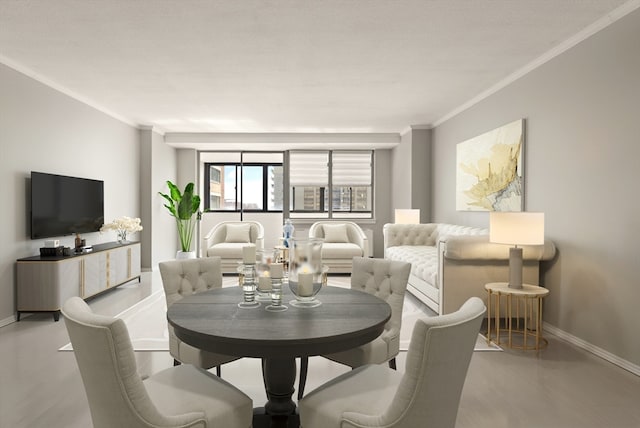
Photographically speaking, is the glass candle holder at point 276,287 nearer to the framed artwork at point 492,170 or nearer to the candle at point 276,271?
the candle at point 276,271

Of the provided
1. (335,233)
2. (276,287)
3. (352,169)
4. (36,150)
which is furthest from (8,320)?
(352,169)

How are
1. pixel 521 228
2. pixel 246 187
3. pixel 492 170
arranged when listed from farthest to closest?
pixel 246 187 → pixel 492 170 → pixel 521 228

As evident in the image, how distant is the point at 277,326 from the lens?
1.60m

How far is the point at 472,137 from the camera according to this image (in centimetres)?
549

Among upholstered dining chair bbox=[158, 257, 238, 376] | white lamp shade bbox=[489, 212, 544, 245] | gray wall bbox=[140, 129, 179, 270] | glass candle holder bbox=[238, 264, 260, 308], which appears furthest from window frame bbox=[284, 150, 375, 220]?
glass candle holder bbox=[238, 264, 260, 308]

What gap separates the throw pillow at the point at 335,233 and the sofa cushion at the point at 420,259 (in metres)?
1.14

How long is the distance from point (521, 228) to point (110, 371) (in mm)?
2923

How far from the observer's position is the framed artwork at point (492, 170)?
4332 millimetres

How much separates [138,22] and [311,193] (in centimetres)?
574

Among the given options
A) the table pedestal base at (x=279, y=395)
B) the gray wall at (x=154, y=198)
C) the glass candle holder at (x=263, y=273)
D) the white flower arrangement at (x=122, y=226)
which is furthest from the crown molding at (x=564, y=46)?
the gray wall at (x=154, y=198)

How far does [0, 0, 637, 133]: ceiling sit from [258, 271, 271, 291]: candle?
1.99m

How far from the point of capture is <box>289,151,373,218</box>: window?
28.1 feet

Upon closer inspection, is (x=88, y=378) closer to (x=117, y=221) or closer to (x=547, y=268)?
(x=547, y=268)

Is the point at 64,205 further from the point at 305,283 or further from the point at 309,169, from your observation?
the point at 309,169
